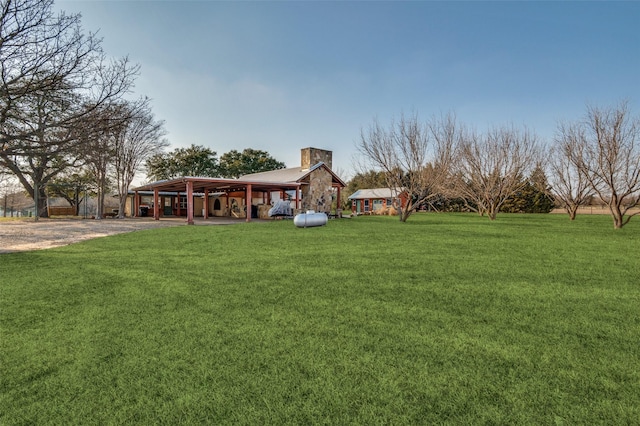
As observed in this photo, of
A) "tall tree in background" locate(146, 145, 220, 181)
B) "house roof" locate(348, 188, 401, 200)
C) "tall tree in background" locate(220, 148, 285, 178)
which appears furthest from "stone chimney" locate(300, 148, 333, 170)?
"tall tree in background" locate(146, 145, 220, 181)

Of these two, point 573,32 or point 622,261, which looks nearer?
point 622,261

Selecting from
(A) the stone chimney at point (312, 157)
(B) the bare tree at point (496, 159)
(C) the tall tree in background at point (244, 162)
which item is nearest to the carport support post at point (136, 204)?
(C) the tall tree in background at point (244, 162)

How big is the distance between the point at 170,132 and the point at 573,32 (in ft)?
91.4

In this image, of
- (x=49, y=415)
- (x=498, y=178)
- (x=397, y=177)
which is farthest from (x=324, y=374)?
(x=498, y=178)

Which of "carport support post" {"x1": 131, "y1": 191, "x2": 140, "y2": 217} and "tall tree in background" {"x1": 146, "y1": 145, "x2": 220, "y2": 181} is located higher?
"tall tree in background" {"x1": 146, "y1": 145, "x2": 220, "y2": 181}

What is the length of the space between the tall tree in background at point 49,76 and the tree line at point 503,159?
15970mm

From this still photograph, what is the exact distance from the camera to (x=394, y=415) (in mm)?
1948

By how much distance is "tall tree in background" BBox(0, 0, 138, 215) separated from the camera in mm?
7723

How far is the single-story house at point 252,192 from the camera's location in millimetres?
21062

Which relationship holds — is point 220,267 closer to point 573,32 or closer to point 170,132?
point 573,32

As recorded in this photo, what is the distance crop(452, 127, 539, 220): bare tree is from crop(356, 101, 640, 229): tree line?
7 cm

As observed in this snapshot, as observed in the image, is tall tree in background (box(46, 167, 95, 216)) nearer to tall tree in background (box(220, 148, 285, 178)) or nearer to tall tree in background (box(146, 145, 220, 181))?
tall tree in background (box(146, 145, 220, 181))

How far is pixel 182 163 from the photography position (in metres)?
39.9

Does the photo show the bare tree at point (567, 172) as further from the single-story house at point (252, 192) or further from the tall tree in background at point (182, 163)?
the tall tree in background at point (182, 163)
